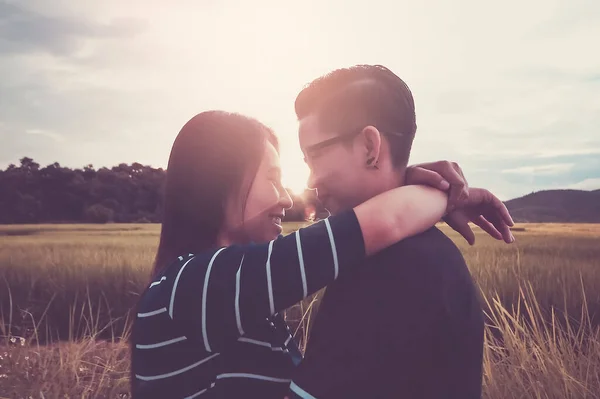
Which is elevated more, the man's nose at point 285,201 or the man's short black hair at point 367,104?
the man's short black hair at point 367,104

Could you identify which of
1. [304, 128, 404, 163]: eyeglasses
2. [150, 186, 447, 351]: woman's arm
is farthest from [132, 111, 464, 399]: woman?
[304, 128, 404, 163]: eyeglasses

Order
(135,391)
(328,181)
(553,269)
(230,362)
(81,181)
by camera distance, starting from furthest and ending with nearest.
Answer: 1. (81,181)
2. (553,269)
3. (135,391)
4. (230,362)
5. (328,181)

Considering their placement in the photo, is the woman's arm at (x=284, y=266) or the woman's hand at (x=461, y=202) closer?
the woman's arm at (x=284, y=266)

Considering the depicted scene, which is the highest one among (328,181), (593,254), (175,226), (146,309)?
(328,181)

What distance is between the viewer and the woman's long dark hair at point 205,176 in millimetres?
1879

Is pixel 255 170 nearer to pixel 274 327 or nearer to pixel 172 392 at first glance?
pixel 274 327

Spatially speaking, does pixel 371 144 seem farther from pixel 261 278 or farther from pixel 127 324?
pixel 127 324

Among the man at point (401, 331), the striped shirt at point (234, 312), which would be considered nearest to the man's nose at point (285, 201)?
the striped shirt at point (234, 312)

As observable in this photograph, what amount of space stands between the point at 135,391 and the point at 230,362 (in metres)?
0.39

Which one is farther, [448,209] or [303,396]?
[448,209]

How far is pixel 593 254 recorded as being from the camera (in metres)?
7.43

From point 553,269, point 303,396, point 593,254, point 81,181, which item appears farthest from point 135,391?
point 81,181

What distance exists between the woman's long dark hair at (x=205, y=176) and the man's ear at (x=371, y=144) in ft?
1.75

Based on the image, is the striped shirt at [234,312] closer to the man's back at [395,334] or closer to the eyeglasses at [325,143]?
the man's back at [395,334]
